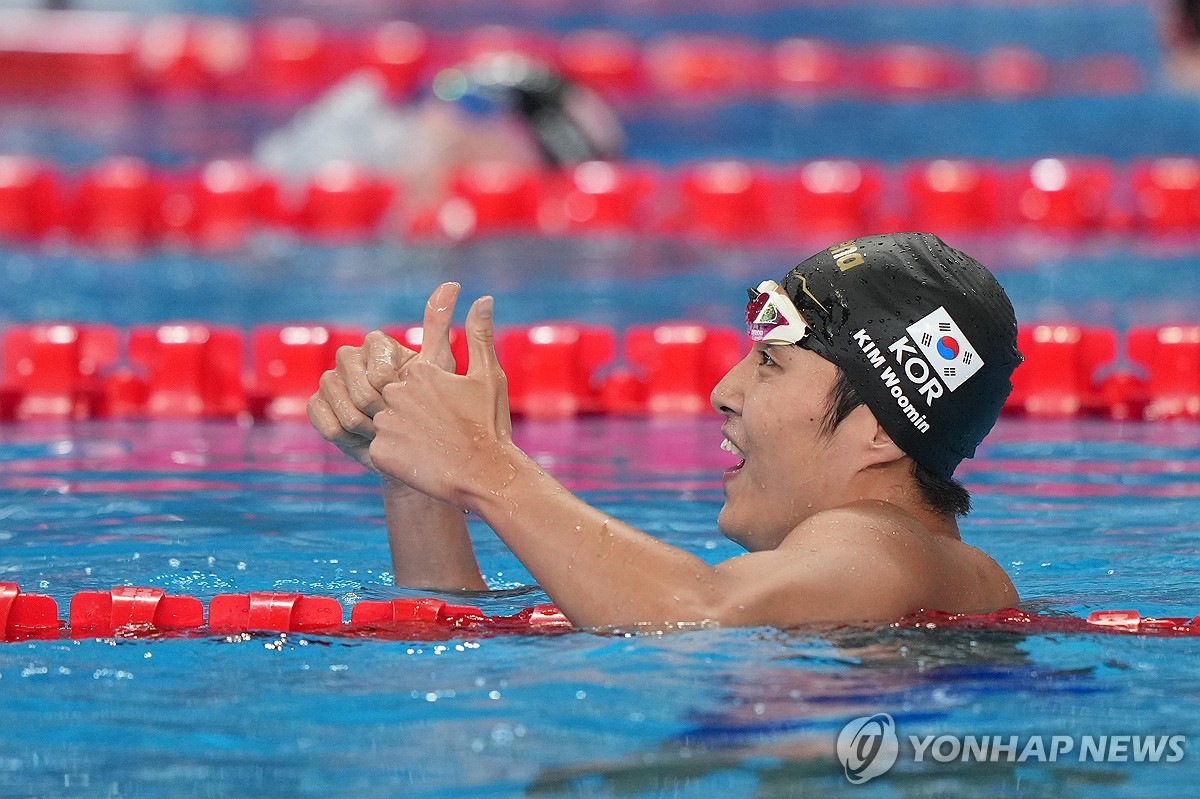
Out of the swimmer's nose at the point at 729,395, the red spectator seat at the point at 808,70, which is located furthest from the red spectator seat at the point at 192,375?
the red spectator seat at the point at 808,70

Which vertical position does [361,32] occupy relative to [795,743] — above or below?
above

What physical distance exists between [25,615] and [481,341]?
3.50ft

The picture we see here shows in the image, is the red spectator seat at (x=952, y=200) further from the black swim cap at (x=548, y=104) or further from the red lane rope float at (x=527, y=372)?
the red lane rope float at (x=527, y=372)

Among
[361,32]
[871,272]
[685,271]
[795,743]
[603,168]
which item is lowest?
[795,743]

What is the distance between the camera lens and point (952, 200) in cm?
945

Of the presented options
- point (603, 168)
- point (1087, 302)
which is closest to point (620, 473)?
point (1087, 302)

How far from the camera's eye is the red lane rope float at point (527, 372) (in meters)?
6.21

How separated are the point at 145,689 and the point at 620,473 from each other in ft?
8.26

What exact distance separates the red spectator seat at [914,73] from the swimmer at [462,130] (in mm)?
3617

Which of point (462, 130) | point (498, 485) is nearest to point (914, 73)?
point (462, 130)

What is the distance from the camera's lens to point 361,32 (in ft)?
46.3

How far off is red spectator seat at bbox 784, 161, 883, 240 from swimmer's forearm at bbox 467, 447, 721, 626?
22.4ft

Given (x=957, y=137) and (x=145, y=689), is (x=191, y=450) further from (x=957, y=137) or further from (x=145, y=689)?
(x=957, y=137)
